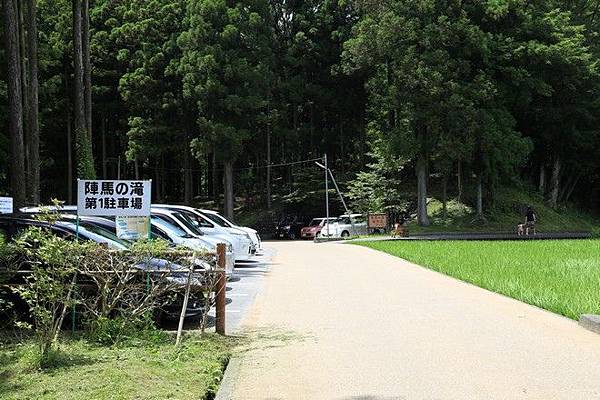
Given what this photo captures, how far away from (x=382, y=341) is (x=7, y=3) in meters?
15.1

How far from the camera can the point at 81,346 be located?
22.9 feet

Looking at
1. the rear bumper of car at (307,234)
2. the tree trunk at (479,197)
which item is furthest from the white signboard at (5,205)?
the tree trunk at (479,197)

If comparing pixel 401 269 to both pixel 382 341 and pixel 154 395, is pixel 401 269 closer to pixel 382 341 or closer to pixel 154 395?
pixel 382 341

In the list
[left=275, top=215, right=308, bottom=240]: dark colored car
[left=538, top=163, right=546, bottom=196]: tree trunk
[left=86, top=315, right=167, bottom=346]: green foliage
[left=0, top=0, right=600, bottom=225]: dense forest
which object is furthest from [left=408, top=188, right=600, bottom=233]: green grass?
[left=86, top=315, right=167, bottom=346]: green foliage

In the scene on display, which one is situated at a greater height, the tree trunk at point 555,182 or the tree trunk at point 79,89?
the tree trunk at point 79,89

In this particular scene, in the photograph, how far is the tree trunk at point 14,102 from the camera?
58.0 ft

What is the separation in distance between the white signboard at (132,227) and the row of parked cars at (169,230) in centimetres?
15

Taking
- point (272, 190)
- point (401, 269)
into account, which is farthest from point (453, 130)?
point (401, 269)

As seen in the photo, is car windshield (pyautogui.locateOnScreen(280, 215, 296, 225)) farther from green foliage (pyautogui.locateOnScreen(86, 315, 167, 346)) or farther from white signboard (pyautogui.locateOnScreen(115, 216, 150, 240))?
green foliage (pyautogui.locateOnScreen(86, 315, 167, 346))

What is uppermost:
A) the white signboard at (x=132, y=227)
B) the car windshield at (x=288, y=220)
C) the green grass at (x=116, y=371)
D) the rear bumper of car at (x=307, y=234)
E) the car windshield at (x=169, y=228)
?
the white signboard at (x=132, y=227)

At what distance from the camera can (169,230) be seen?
14.1 m

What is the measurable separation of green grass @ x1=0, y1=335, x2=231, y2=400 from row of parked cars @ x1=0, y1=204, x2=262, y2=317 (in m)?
1.18

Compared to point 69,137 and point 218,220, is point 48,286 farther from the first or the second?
point 69,137

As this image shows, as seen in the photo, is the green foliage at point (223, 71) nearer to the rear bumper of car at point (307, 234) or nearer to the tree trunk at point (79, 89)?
the rear bumper of car at point (307, 234)
